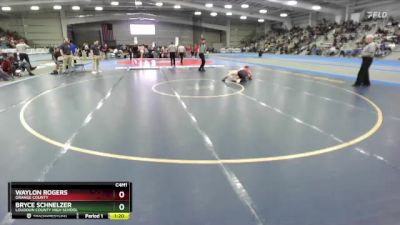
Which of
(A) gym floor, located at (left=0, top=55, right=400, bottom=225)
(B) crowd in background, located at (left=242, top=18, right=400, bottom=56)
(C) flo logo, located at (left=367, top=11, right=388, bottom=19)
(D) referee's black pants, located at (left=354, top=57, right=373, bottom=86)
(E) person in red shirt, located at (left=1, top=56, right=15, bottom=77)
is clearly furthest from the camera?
(C) flo logo, located at (left=367, top=11, right=388, bottom=19)

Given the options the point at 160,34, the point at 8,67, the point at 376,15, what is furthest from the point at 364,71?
the point at 160,34

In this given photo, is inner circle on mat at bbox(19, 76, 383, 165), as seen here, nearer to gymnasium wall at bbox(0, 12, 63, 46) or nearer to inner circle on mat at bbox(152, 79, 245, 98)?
inner circle on mat at bbox(152, 79, 245, 98)

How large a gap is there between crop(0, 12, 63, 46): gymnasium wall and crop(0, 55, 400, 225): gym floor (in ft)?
124

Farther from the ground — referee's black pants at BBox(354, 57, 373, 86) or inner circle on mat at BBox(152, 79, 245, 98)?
referee's black pants at BBox(354, 57, 373, 86)

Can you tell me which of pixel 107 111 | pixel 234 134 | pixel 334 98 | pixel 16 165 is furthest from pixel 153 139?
pixel 334 98

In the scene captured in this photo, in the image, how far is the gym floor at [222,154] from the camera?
2840mm

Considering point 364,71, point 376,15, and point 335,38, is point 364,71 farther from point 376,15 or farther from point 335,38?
point 376,15

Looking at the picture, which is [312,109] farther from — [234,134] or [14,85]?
[14,85]

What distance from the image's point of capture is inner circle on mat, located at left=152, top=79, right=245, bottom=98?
28.7ft

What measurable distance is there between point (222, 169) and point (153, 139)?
1626mm
